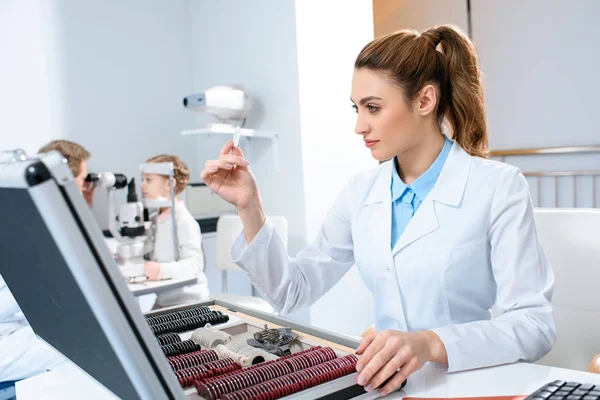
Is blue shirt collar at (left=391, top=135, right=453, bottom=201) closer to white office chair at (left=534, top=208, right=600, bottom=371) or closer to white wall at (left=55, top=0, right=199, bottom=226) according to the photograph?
white office chair at (left=534, top=208, right=600, bottom=371)

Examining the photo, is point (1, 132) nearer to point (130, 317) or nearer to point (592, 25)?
point (130, 317)

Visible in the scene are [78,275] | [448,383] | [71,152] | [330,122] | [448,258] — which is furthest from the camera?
[330,122]

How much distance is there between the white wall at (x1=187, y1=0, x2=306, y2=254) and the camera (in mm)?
2736

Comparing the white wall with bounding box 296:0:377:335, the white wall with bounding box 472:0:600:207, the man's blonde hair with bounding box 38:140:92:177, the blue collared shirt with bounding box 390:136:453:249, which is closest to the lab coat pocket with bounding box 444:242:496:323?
the blue collared shirt with bounding box 390:136:453:249

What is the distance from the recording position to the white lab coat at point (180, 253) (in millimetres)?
2346

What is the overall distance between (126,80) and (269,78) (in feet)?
3.23

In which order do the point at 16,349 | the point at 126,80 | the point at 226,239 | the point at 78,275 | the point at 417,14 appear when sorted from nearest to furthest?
the point at 78,275 < the point at 16,349 < the point at 226,239 < the point at 126,80 < the point at 417,14

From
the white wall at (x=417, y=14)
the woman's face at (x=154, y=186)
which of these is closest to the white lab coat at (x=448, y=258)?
the woman's face at (x=154, y=186)

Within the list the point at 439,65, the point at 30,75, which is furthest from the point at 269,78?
the point at 439,65

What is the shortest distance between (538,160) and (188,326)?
8.74 feet

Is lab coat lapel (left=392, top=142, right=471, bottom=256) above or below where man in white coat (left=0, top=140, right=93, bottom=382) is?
above

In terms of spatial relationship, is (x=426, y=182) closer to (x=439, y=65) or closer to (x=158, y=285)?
(x=439, y=65)

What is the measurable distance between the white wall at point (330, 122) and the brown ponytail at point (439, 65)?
5.01 feet

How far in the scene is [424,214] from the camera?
1.12m
